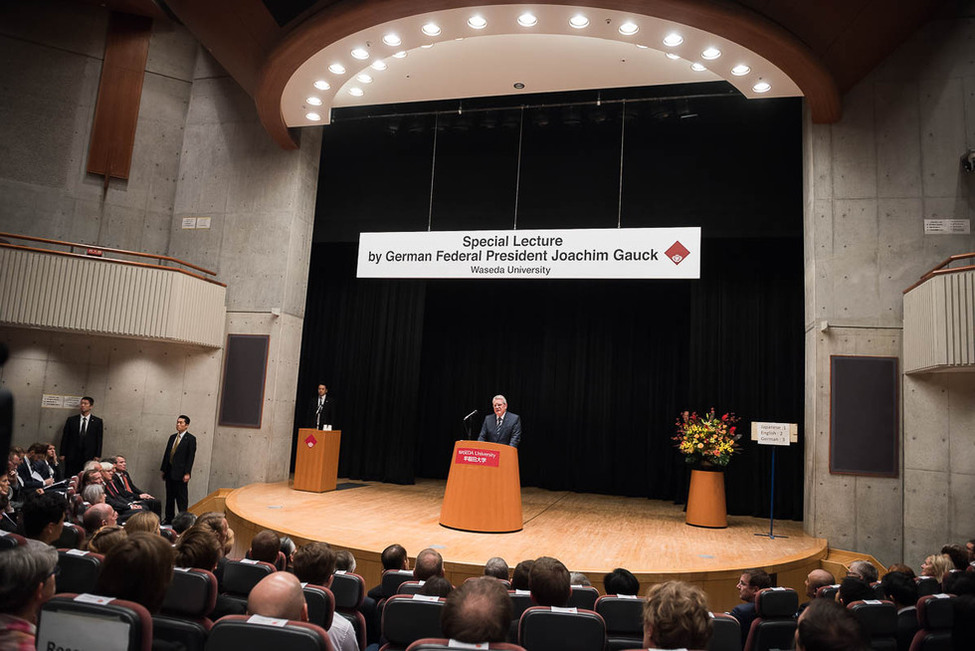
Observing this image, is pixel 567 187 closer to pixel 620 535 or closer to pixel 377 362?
pixel 377 362

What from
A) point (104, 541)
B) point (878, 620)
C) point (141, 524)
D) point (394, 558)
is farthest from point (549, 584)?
point (141, 524)

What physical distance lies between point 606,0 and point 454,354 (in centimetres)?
716

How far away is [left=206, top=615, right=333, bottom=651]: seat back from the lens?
72.7 inches

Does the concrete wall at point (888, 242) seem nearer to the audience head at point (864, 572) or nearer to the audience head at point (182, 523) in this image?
the audience head at point (864, 572)

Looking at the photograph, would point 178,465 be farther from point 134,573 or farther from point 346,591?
point 134,573

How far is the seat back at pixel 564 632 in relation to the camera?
250 cm

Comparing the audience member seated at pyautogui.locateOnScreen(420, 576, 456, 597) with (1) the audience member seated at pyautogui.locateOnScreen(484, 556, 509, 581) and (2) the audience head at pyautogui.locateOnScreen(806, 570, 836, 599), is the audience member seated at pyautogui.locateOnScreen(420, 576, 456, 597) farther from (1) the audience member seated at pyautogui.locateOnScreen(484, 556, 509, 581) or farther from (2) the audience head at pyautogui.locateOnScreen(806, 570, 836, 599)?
(2) the audience head at pyautogui.locateOnScreen(806, 570, 836, 599)

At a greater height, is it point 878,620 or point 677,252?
point 677,252

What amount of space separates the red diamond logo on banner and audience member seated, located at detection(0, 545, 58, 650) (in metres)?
6.35

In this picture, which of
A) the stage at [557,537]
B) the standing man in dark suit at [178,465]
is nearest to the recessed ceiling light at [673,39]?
the stage at [557,537]

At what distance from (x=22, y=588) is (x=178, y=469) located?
7530mm

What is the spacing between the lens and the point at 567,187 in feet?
32.6

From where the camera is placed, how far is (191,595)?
8.20ft

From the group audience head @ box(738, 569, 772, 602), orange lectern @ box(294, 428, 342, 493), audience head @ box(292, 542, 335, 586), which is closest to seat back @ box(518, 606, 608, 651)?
audience head @ box(292, 542, 335, 586)
